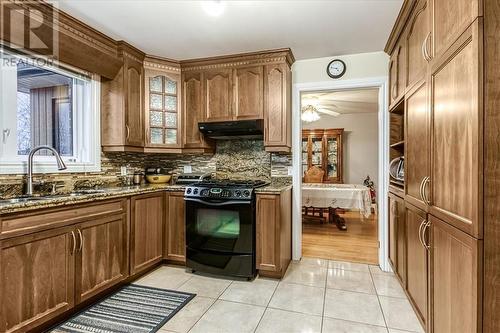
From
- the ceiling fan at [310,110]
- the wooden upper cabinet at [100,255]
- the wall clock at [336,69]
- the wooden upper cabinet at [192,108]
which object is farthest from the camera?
the ceiling fan at [310,110]

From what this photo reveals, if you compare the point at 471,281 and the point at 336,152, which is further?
the point at 336,152

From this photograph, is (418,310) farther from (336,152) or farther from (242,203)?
(336,152)

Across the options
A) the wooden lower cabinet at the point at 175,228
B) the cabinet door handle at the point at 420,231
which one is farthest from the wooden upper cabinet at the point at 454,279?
the wooden lower cabinet at the point at 175,228

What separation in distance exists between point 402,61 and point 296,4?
1039 millimetres

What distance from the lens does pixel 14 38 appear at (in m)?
2.03

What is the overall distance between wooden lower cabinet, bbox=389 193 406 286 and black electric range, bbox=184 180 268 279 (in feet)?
4.20

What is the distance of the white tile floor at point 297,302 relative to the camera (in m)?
1.94

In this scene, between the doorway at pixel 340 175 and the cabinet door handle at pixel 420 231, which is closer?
the cabinet door handle at pixel 420 231

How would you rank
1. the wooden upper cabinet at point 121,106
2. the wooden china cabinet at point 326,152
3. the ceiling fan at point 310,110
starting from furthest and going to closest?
1. the wooden china cabinet at point 326,152
2. the ceiling fan at point 310,110
3. the wooden upper cabinet at point 121,106

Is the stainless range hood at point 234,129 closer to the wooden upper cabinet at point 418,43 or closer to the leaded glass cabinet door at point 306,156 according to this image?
the wooden upper cabinet at point 418,43

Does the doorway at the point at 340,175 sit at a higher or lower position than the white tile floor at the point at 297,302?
higher

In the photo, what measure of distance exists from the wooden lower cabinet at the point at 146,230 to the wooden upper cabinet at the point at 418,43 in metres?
2.53

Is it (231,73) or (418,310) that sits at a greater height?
(231,73)

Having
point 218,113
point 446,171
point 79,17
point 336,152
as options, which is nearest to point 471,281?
point 446,171
